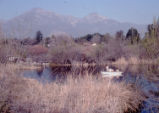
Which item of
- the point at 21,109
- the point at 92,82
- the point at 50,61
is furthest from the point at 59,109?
the point at 50,61

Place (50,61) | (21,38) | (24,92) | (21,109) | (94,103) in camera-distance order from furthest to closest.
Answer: (50,61)
(21,38)
(24,92)
(94,103)
(21,109)

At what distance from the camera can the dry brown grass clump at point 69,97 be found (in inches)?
196

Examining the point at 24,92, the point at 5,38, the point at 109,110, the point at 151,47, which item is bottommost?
the point at 109,110

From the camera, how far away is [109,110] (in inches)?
205

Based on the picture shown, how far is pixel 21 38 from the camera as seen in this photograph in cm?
650

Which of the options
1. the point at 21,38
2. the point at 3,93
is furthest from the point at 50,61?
the point at 3,93

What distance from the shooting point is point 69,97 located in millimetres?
5730

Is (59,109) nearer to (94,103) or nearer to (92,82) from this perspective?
(94,103)

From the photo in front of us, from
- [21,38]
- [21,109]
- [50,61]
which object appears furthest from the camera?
[50,61]

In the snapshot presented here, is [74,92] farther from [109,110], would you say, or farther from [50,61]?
[50,61]

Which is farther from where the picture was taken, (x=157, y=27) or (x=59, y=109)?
(x=157, y=27)

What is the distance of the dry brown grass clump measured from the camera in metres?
4.98

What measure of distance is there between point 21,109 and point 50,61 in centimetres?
1723

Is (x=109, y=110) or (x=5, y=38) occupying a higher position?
(x=5, y=38)
